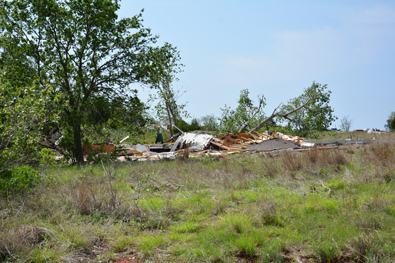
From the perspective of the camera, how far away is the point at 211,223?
4.87 m

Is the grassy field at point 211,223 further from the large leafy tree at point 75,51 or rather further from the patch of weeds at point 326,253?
the large leafy tree at point 75,51

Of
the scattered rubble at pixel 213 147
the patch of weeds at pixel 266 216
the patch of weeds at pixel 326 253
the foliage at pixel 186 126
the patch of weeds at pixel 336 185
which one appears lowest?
the patch of weeds at pixel 326 253

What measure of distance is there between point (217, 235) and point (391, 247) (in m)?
2.07

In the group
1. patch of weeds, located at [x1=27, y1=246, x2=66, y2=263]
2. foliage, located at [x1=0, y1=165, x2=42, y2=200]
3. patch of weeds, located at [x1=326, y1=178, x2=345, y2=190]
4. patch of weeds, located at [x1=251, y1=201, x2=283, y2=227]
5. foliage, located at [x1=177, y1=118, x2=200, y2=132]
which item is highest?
foliage, located at [x1=177, y1=118, x2=200, y2=132]

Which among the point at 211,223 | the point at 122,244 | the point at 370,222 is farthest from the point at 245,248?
the point at 370,222

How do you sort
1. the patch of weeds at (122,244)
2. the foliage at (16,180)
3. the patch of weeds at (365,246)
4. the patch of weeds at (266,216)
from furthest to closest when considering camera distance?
the foliage at (16,180) → the patch of weeds at (266,216) → the patch of weeds at (122,244) → the patch of weeds at (365,246)

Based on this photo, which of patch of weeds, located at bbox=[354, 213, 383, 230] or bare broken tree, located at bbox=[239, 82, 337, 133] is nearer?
patch of weeds, located at bbox=[354, 213, 383, 230]

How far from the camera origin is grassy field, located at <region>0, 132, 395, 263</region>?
376cm

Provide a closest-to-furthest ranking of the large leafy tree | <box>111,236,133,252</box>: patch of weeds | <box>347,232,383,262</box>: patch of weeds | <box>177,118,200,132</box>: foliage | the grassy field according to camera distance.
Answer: <box>347,232,383,262</box>: patch of weeds → the grassy field → <box>111,236,133,252</box>: patch of weeds → the large leafy tree → <box>177,118,200,132</box>: foliage

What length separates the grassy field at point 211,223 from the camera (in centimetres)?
376

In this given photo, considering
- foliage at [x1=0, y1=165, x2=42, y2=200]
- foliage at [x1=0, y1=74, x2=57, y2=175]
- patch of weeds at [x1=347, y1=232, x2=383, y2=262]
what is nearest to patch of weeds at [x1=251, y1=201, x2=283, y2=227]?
patch of weeds at [x1=347, y1=232, x2=383, y2=262]

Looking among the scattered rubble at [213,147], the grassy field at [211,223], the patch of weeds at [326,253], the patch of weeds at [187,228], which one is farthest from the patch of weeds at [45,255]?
the scattered rubble at [213,147]

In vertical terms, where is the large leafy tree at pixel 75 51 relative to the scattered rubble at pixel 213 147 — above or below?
above

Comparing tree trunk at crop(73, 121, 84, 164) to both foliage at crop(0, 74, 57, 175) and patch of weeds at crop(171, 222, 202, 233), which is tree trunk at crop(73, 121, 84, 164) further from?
patch of weeds at crop(171, 222, 202, 233)
